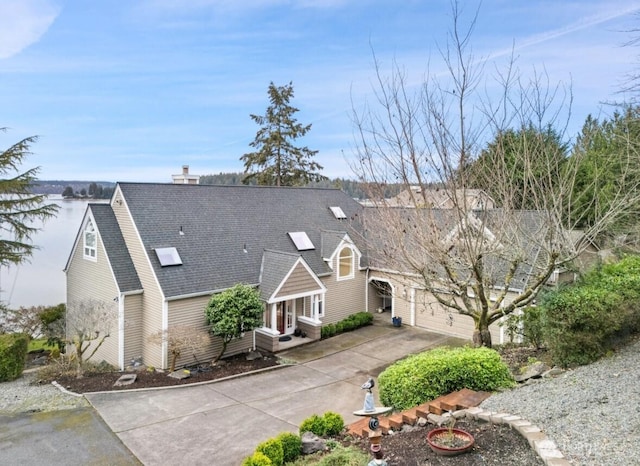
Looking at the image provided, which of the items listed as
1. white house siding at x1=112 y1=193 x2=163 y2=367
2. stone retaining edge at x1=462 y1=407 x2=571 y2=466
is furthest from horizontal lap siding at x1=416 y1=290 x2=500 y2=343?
stone retaining edge at x1=462 y1=407 x2=571 y2=466

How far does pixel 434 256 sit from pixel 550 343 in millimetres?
3201

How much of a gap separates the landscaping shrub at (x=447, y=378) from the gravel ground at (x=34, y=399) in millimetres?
8439

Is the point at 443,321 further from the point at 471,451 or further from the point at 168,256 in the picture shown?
the point at 471,451

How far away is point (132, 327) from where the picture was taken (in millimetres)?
16000

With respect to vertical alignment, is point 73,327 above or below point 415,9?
below

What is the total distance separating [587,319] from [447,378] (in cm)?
315

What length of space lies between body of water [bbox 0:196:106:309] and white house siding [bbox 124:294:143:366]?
6.25 m

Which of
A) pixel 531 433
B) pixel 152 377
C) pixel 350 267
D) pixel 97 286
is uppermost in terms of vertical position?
pixel 350 267

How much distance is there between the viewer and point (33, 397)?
12.1 m

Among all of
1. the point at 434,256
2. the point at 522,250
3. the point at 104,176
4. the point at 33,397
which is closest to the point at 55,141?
the point at 104,176

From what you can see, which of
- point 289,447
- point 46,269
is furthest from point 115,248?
point 289,447

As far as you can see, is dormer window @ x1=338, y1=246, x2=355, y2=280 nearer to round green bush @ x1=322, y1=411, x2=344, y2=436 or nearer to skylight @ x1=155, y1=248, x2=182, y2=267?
skylight @ x1=155, y1=248, x2=182, y2=267

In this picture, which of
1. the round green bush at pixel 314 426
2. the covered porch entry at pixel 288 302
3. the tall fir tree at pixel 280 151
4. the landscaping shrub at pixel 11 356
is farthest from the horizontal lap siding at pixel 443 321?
the tall fir tree at pixel 280 151

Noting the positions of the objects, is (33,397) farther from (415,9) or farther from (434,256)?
(415,9)
